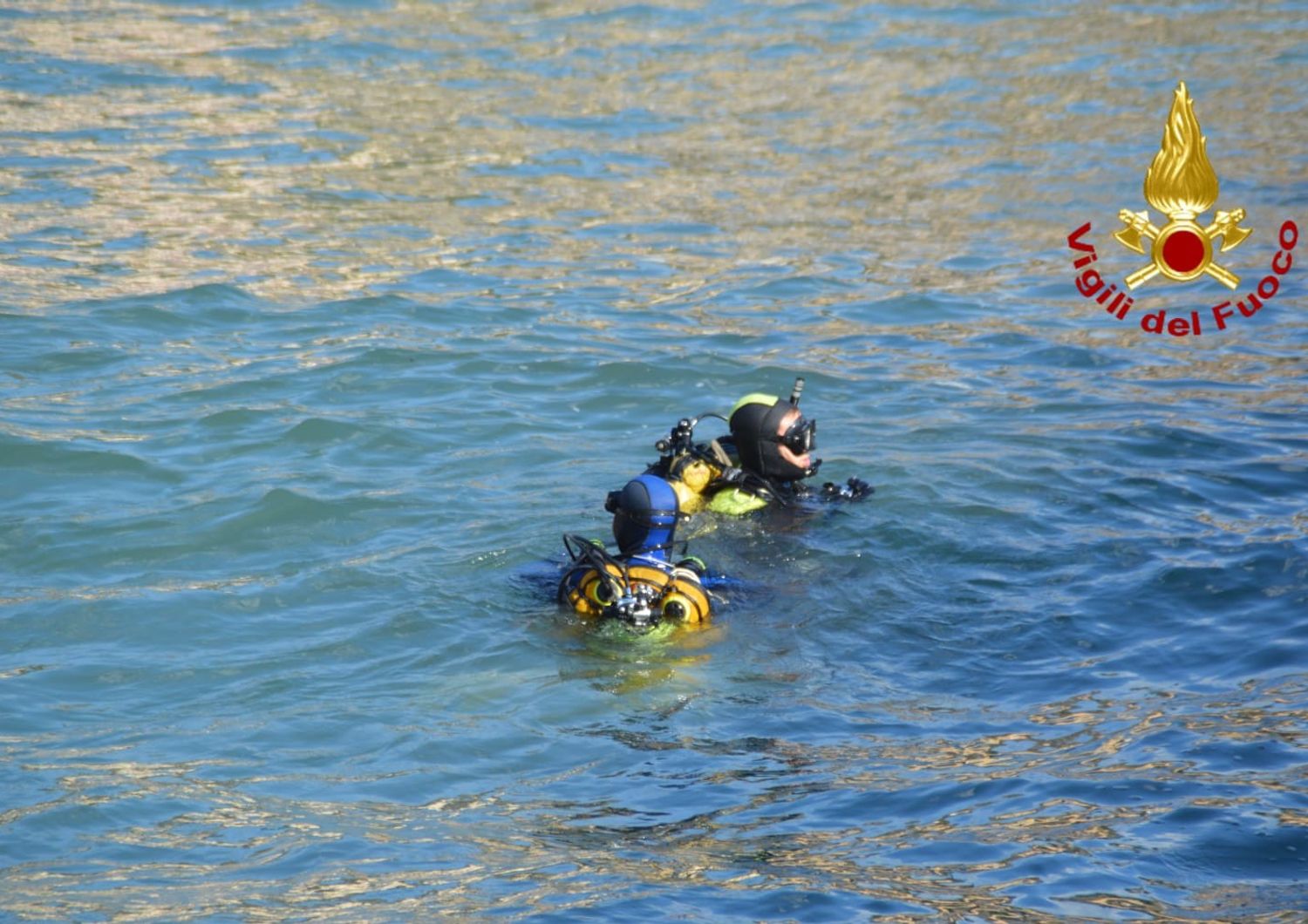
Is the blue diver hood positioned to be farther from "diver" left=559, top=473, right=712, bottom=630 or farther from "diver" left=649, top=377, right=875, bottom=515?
"diver" left=649, top=377, right=875, bottom=515

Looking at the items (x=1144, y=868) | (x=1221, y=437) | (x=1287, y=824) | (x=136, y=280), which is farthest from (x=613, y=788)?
(x=136, y=280)

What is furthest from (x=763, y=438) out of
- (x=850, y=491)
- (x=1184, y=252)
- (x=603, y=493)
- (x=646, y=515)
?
(x=1184, y=252)

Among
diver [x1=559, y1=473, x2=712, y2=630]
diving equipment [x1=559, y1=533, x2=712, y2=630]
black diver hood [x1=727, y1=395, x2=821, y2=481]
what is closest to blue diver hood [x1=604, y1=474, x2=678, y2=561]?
diver [x1=559, y1=473, x2=712, y2=630]

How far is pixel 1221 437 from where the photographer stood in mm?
10977

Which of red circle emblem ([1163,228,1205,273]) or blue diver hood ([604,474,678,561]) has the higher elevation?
red circle emblem ([1163,228,1205,273])

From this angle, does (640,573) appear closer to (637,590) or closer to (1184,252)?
(637,590)

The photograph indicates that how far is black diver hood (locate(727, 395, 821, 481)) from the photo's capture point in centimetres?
930

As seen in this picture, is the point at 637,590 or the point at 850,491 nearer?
the point at 637,590

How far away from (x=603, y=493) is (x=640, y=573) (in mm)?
2362

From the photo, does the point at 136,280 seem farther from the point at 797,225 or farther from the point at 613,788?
the point at 613,788

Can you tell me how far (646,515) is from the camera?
307 inches

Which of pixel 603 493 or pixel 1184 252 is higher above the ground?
pixel 1184 252

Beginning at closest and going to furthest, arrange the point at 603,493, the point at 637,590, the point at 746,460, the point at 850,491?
1. the point at 637,590
2. the point at 746,460
3. the point at 850,491
4. the point at 603,493

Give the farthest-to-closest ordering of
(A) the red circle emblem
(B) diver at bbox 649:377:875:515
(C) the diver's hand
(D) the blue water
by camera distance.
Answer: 1. (A) the red circle emblem
2. (C) the diver's hand
3. (B) diver at bbox 649:377:875:515
4. (D) the blue water
